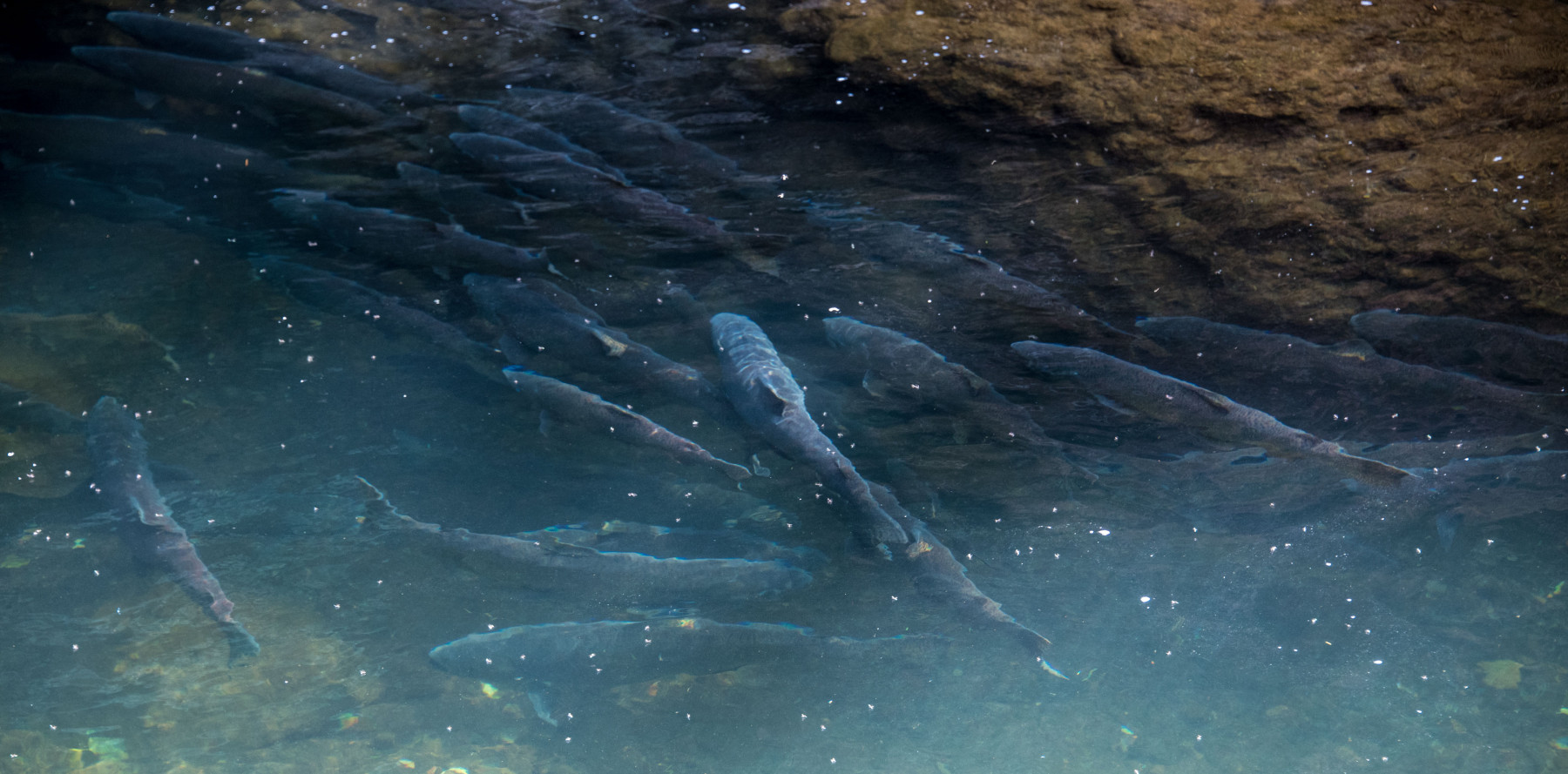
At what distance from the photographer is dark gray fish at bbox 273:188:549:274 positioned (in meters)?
6.39

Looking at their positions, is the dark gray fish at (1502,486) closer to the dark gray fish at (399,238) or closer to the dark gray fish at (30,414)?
the dark gray fish at (399,238)

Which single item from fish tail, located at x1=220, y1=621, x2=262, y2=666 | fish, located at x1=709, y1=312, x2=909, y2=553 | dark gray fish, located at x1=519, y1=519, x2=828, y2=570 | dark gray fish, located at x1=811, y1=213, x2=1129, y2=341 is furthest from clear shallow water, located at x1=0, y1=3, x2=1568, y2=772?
fish tail, located at x1=220, y1=621, x2=262, y2=666

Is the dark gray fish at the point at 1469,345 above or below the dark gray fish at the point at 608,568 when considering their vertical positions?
above

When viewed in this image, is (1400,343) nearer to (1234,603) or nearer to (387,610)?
(1234,603)

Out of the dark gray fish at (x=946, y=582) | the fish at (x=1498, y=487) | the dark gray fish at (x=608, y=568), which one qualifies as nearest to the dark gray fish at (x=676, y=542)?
the dark gray fish at (x=608, y=568)

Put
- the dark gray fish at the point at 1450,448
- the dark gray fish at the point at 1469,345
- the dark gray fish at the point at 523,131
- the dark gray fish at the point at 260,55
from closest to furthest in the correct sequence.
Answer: the dark gray fish at the point at 260,55 < the dark gray fish at the point at 523,131 < the dark gray fish at the point at 1469,345 < the dark gray fish at the point at 1450,448

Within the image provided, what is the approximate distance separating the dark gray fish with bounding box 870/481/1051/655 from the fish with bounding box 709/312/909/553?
388 cm

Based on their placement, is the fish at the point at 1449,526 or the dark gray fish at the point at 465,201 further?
the fish at the point at 1449,526

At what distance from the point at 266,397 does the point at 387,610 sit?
7.62m

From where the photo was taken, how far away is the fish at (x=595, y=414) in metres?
8.09

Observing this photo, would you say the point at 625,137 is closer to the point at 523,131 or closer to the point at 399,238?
the point at 523,131

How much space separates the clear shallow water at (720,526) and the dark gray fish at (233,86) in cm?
47

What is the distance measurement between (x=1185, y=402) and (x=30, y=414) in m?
13.7

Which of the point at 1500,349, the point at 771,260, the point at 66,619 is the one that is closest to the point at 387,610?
the point at 66,619
